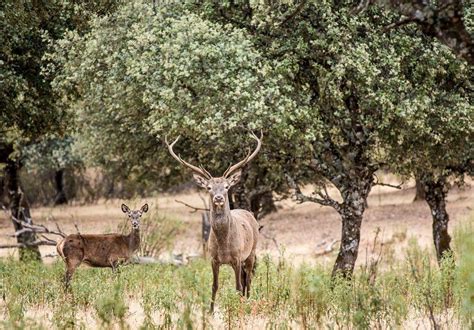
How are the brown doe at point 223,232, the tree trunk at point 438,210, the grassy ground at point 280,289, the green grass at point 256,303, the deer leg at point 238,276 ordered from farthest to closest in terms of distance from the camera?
the tree trunk at point 438,210 → the deer leg at point 238,276 → the brown doe at point 223,232 → the grassy ground at point 280,289 → the green grass at point 256,303

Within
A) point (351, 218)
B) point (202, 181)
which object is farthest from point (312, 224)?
point (202, 181)

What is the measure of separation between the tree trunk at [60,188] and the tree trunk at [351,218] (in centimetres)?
3225

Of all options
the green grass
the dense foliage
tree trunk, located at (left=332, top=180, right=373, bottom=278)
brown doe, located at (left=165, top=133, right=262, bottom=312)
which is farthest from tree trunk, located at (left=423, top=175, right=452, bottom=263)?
brown doe, located at (left=165, top=133, right=262, bottom=312)

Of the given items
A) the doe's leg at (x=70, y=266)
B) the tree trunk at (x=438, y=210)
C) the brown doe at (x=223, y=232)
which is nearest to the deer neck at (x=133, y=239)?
the doe's leg at (x=70, y=266)

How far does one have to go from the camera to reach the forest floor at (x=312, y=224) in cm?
2914

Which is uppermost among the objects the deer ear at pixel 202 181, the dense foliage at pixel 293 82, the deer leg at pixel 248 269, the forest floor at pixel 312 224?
the dense foliage at pixel 293 82

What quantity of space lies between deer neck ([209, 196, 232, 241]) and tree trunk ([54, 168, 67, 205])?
35.2 metres

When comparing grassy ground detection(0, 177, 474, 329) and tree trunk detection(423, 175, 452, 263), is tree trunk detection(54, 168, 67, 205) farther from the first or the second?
tree trunk detection(423, 175, 452, 263)

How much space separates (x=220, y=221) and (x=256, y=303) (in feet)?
10.0

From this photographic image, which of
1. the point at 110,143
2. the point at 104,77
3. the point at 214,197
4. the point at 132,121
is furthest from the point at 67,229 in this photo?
the point at 214,197

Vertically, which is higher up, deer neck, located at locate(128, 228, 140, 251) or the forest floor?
deer neck, located at locate(128, 228, 140, 251)

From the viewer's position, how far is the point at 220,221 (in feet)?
43.1

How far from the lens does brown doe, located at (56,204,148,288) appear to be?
15.3 meters

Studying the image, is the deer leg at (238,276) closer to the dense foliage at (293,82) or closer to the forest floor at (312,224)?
the dense foliage at (293,82)
